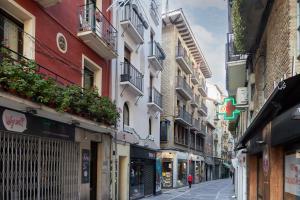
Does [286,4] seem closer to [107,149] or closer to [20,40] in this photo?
[20,40]

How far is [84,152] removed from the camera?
52.6 feet

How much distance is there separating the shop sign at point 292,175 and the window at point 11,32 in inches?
308

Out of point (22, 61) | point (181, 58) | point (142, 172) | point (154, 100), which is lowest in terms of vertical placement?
point (142, 172)

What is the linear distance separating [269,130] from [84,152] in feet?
31.4

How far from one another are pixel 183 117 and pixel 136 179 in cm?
2018

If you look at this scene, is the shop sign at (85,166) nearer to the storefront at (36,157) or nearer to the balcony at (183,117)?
the storefront at (36,157)

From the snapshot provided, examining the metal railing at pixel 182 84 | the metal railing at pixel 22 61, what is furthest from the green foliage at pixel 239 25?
the metal railing at pixel 182 84

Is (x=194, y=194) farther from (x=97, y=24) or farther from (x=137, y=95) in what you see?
(x=97, y=24)

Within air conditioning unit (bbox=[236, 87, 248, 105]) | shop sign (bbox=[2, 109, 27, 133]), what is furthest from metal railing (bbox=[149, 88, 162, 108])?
shop sign (bbox=[2, 109, 27, 133])

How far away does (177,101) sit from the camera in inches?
1676

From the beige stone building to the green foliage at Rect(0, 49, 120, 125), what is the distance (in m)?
23.0

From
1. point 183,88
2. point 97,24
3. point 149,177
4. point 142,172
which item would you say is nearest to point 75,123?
point 97,24

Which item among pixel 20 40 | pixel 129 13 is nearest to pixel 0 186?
pixel 20 40

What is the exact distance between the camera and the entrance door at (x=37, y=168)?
35.8 feet
